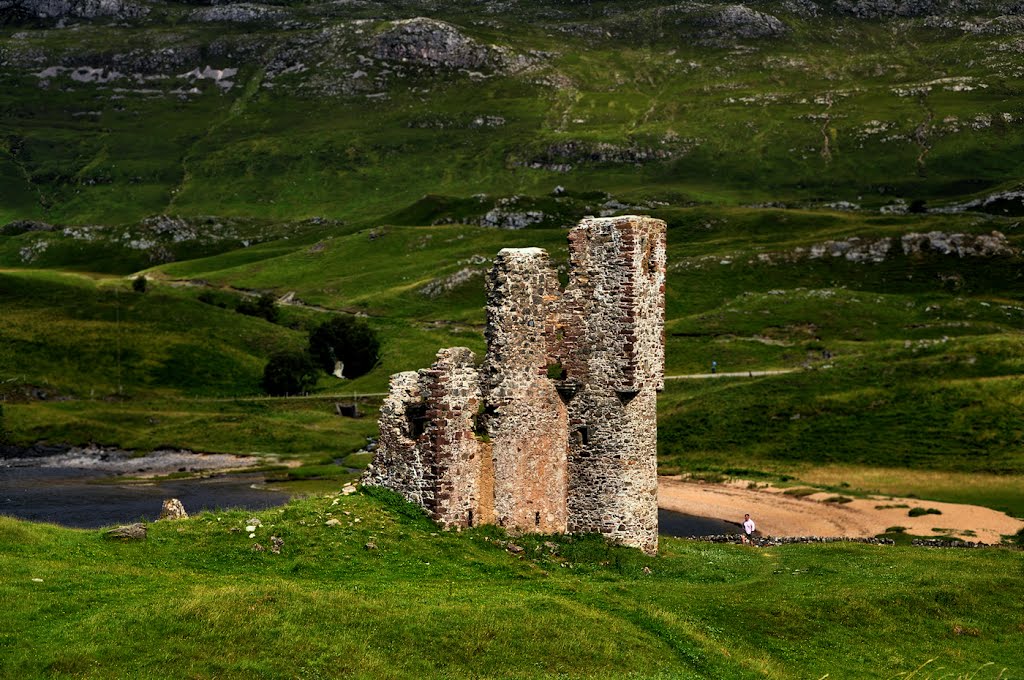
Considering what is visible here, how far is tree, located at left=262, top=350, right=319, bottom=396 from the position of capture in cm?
12744

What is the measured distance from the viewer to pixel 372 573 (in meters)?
29.1

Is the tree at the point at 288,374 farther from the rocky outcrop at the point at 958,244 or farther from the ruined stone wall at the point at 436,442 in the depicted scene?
the ruined stone wall at the point at 436,442

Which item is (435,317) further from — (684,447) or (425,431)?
(425,431)

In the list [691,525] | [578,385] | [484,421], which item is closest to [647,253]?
[578,385]

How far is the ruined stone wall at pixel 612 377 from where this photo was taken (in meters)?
37.9

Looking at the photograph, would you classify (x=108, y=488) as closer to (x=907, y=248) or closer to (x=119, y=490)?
(x=119, y=490)

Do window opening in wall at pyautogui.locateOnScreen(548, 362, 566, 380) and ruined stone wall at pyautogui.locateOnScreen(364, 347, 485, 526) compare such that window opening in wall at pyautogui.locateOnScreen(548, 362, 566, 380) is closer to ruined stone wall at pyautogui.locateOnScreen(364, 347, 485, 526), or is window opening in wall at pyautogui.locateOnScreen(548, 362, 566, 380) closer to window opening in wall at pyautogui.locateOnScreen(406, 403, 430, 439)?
ruined stone wall at pyautogui.locateOnScreen(364, 347, 485, 526)

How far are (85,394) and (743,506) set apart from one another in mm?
76860

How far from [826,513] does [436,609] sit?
49.5 meters

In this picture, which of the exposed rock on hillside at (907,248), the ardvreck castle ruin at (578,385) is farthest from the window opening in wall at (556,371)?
the exposed rock on hillside at (907,248)

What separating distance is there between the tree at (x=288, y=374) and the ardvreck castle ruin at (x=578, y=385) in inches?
3627

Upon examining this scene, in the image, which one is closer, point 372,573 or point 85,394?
point 372,573

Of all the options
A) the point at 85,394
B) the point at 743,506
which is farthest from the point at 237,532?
the point at 85,394

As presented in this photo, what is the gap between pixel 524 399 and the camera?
36500mm
